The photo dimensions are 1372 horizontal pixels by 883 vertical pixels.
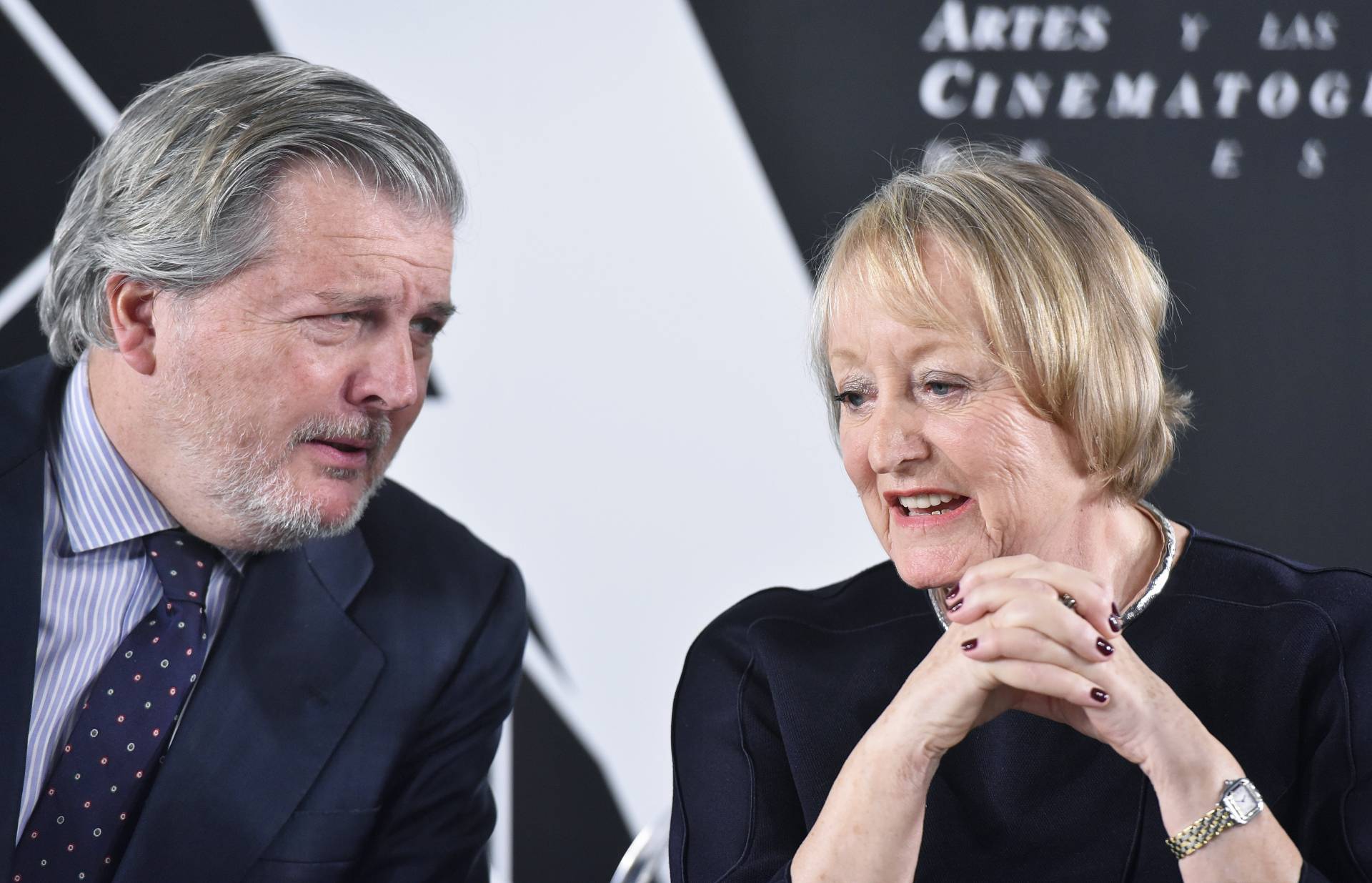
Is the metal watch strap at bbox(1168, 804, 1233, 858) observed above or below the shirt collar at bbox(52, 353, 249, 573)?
below

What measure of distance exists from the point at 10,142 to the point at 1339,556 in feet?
9.82

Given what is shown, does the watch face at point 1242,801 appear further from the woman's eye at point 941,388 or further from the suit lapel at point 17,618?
the suit lapel at point 17,618

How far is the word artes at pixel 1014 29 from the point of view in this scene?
287 cm

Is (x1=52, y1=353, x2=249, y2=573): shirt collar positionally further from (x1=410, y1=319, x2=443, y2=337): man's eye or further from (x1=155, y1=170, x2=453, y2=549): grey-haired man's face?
(x1=410, y1=319, x2=443, y2=337): man's eye

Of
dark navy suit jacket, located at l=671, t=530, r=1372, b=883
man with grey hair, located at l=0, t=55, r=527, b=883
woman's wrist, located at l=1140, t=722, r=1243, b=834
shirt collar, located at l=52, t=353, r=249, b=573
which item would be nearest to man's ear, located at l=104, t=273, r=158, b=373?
man with grey hair, located at l=0, t=55, r=527, b=883

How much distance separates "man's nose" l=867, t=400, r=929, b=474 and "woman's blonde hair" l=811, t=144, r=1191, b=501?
110 millimetres

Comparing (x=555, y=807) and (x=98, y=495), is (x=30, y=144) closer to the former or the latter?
(x=98, y=495)

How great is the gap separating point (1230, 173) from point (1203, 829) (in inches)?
73.2

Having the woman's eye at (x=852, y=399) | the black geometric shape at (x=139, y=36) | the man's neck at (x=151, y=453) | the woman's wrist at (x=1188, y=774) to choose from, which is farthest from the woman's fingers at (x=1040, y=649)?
the black geometric shape at (x=139, y=36)

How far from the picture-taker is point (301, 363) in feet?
6.06

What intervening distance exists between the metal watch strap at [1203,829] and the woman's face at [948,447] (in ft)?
1.32

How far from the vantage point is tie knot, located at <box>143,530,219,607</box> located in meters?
1.89

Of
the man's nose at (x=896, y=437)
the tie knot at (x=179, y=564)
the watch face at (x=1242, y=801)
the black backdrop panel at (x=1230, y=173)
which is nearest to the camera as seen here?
the watch face at (x=1242, y=801)

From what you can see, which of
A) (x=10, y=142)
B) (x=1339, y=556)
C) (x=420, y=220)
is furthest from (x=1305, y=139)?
(x=10, y=142)
